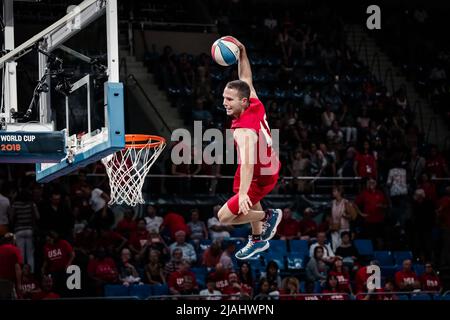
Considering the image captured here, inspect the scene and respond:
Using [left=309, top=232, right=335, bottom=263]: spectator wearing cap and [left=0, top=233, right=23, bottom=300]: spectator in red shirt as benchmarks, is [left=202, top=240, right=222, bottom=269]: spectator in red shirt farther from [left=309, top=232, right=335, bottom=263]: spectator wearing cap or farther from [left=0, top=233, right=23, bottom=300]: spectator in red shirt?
[left=0, top=233, right=23, bottom=300]: spectator in red shirt

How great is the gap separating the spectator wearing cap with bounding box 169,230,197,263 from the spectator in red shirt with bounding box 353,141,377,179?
433 centimetres

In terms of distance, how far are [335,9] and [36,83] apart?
1615cm

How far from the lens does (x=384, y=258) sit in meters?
18.4

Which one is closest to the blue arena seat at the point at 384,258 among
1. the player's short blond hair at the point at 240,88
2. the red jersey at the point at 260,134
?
the red jersey at the point at 260,134

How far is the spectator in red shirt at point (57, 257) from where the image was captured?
15617 mm

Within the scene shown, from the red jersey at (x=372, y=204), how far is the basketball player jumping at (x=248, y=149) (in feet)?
28.2

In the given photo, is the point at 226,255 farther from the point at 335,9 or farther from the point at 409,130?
the point at 335,9

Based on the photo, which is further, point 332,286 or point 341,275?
point 341,275

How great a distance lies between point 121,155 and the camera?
477 inches

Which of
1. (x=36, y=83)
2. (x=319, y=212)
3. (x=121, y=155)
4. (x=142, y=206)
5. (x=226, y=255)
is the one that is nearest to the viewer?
(x=36, y=83)

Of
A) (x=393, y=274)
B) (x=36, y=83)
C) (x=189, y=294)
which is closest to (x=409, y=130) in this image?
(x=393, y=274)

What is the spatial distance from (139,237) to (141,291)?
53.3 inches

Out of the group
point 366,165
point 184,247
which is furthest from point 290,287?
point 366,165

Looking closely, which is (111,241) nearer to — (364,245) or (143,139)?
(364,245)
